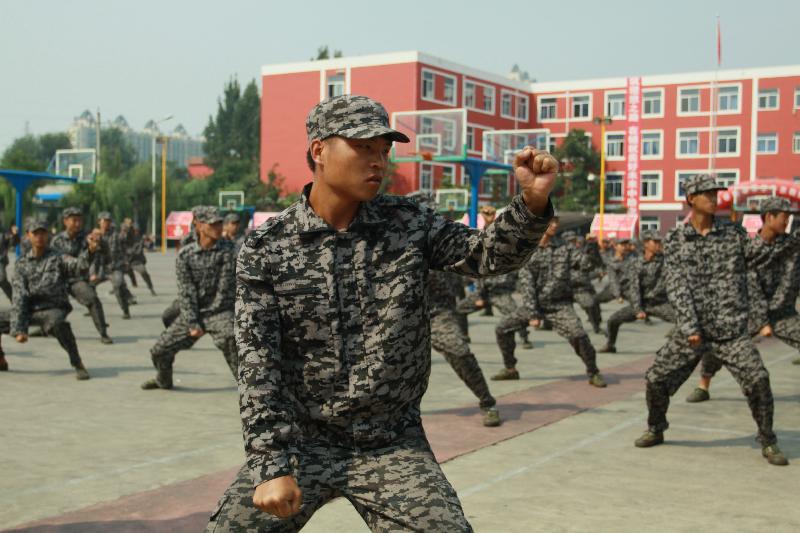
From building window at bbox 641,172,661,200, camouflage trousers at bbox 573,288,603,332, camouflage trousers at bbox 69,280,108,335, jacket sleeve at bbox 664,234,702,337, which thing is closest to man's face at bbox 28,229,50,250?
camouflage trousers at bbox 69,280,108,335

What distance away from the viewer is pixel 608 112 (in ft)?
204

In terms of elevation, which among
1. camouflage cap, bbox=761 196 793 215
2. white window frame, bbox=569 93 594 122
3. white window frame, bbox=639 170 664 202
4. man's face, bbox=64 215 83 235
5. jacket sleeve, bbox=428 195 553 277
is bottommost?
man's face, bbox=64 215 83 235

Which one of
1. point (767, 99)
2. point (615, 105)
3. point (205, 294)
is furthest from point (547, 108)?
point (205, 294)

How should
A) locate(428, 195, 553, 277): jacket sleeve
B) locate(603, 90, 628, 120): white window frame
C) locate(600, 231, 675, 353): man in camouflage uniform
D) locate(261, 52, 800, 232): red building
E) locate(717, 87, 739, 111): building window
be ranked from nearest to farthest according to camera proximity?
locate(428, 195, 553, 277): jacket sleeve, locate(600, 231, 675, 353): man in camouflage uniform, locate(261, 52, 800, 232): red building, locate(717, 87, 739, 111): building window, locate(603, 90, 628, 120): white window frame

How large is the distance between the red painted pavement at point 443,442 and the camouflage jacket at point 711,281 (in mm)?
1833

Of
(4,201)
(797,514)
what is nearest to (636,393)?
(797,514)

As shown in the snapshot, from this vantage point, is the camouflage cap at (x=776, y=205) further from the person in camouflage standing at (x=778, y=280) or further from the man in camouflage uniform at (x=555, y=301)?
the man in camouflage uniform at (x=555, y=301)

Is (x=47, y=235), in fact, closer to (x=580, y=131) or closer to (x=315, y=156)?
(x=315, y=156)

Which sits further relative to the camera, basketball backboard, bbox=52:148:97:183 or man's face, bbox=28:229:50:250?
basketball backboard, bbox=52:148:97:183

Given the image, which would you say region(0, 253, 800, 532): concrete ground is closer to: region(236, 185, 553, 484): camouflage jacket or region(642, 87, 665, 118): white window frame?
region(236, 185, 553, 484): camouflage jacket

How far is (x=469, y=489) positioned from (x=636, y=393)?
4.57 metres

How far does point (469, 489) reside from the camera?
6035 mm

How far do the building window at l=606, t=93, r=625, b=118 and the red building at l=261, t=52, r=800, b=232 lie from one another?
7 cm

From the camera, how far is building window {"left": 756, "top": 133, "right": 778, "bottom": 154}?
57406 mm
